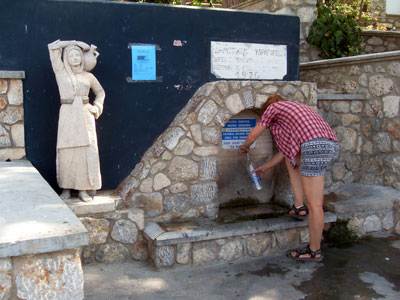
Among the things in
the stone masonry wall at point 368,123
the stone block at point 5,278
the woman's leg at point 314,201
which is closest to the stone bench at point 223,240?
the woman's leg at point 314,201

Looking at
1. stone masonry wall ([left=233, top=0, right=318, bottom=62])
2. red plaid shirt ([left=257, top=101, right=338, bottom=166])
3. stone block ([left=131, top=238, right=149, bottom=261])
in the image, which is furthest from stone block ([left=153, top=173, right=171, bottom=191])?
stone masonry wall ([left=233, top=0, right=318, bottom=62])

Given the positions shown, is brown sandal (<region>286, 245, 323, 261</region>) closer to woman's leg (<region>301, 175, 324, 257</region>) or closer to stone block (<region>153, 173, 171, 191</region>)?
woman's leg (<region>301, 175, 324, 257</region>)

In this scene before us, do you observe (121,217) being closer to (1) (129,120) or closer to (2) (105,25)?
(1) (129,120)

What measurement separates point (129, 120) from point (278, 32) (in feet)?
7.25

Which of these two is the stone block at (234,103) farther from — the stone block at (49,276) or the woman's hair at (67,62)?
the stone block at (49,276)

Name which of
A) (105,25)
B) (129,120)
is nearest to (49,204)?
(129,120)

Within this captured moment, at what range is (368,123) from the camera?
6004 millimetres

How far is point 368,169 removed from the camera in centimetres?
606

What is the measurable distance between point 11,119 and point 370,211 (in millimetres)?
4314

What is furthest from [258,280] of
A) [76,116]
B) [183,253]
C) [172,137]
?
[76,116]

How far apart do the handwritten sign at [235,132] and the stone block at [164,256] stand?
170cm

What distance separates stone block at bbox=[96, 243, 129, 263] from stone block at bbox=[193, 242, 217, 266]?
28.2 inches

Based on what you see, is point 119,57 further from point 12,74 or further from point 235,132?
point 235,132

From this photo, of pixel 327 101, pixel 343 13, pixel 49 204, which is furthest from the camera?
pixel 343 13
